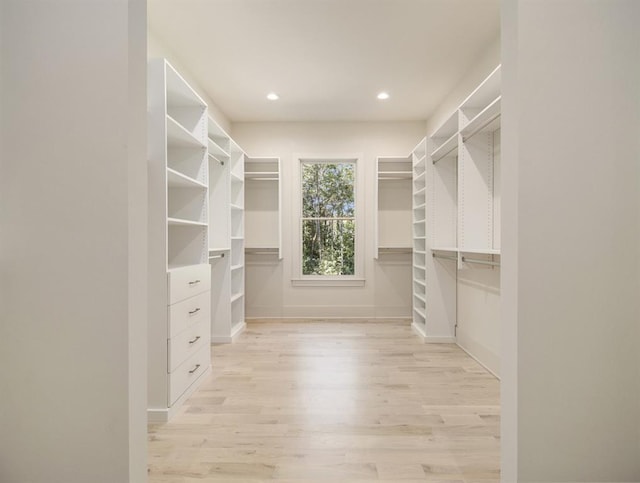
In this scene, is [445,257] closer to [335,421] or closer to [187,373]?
[335,421]

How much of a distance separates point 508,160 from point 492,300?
220 cm

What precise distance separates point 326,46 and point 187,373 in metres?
2.82

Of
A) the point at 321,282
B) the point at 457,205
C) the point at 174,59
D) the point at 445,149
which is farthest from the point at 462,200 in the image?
the point at 174,59

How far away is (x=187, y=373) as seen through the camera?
2527 mm

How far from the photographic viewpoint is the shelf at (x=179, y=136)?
2.43 m

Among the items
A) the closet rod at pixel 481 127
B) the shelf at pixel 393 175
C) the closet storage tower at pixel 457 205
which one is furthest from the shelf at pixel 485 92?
the shelf at pixel 393 175

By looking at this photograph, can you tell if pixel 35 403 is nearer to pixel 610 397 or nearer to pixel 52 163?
pixel 52 163

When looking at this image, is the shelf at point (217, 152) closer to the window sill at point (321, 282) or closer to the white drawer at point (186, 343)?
the white drawer at point (186, 343)

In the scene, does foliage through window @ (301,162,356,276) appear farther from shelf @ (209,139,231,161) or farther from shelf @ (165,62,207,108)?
shelf @ (165,62,207,108)

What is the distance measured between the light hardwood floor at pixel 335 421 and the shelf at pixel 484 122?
6.46ft

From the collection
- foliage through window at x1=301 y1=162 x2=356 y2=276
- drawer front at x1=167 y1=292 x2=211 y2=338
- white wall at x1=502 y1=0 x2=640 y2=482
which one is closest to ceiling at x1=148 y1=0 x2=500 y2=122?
foliage through window at x1=301 y1=162 x2=356 y2=276

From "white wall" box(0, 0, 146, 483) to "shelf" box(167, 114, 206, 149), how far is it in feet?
4.03

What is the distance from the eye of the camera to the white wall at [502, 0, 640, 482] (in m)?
1.14

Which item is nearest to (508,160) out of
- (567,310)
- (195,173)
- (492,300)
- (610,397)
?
(567,310)
